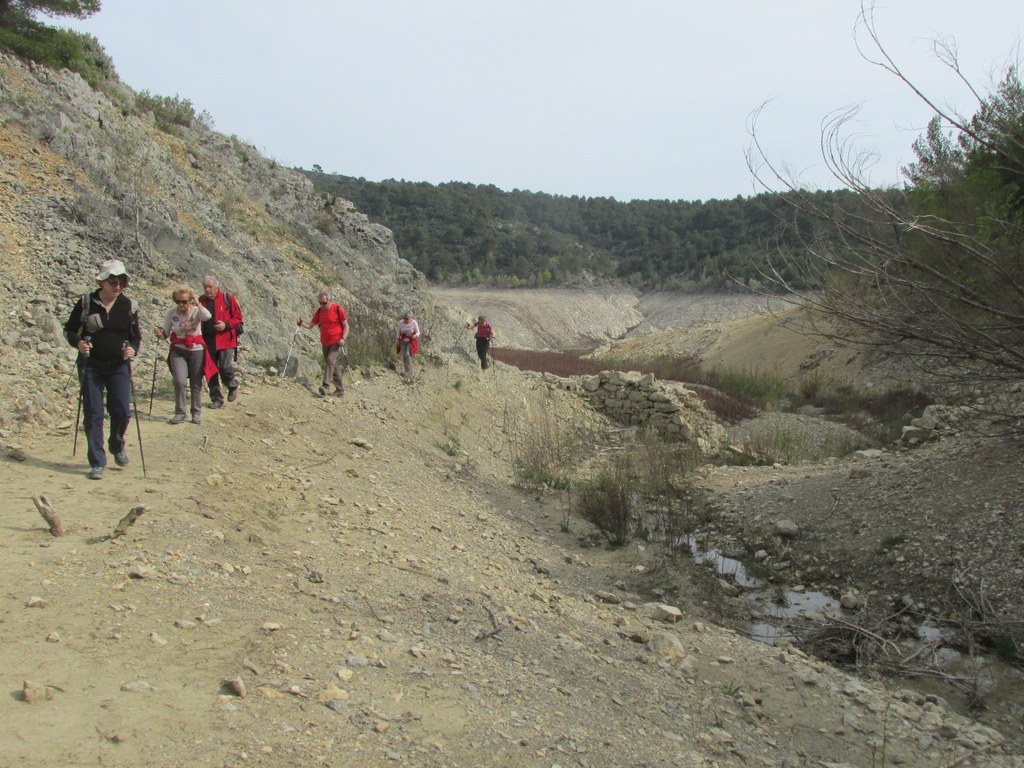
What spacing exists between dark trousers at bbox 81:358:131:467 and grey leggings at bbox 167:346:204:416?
136 cm

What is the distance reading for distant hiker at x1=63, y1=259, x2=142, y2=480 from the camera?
580 centimetres

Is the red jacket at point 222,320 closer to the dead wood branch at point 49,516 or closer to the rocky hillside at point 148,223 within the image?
the rocky hillside at point 148,223

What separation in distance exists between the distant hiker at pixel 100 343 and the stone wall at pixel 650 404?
11.3 meters

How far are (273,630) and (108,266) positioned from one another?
11.3 ft

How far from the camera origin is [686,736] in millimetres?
4160

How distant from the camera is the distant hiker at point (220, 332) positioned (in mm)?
8281

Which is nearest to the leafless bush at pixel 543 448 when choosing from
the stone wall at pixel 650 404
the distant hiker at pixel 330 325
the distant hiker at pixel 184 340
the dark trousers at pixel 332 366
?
the stone wall at pixel 650 404

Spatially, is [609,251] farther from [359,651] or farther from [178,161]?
[359,651]

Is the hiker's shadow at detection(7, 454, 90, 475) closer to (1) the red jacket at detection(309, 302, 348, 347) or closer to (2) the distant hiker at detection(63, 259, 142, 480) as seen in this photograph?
(2) the distant hiker at detection(63, 259, 142, 480)

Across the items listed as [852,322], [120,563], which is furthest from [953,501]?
[120,563]

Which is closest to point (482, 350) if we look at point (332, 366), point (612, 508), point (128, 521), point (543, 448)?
point (543, 448)

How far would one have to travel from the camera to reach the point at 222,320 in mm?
8352

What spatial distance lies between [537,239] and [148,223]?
2323 inches

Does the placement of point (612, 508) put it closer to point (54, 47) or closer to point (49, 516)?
point (49, 516)
